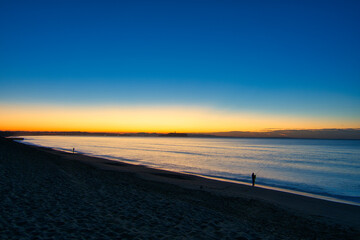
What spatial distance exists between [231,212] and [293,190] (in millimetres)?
14223

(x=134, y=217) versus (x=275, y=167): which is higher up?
(x=134, y=217)

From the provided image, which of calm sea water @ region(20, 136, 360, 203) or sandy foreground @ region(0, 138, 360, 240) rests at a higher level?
sandy foreground @ region(0, 138, 360, 240)

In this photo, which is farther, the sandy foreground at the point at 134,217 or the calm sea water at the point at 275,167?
the calm sea water at the point at 275,167

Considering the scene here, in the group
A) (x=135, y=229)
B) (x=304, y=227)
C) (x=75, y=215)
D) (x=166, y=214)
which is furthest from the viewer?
(x=304, y=227)

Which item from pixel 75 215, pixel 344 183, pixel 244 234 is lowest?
pixel 344 183

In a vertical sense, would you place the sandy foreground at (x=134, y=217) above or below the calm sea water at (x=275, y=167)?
above

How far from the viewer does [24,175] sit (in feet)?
48.3

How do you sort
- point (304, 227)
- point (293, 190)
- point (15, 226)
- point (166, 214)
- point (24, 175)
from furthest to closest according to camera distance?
point (293, 190)
point (24, 175)
point (304, 227)
point (166, 214)
point (15, 226)

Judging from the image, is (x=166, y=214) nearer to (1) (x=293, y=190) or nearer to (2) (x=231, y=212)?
(2) (x=231, y=212)

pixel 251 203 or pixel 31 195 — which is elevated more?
pixel 31 195

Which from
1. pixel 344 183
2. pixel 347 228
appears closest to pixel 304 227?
pixel 347 228

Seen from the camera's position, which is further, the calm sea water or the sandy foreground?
the calm sea water

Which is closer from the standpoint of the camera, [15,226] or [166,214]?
[15,226]

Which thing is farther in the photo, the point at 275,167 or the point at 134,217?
the point at 275,167
